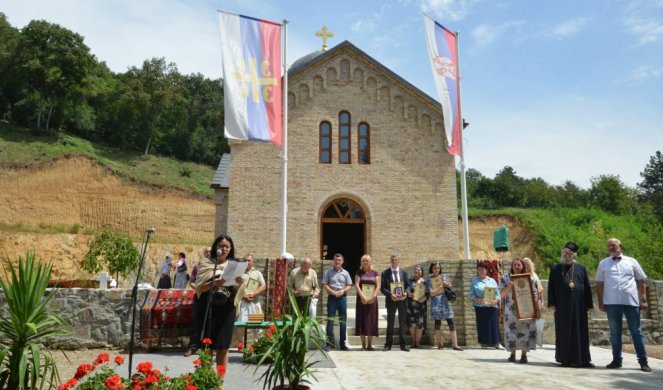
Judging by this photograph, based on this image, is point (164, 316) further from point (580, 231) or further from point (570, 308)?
point (580, 231)

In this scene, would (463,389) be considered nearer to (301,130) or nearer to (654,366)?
(654,366)

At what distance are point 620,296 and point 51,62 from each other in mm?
54909

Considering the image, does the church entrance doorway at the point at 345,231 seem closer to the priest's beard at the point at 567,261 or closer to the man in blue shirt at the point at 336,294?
the man in blue shirt at the point at 336,294

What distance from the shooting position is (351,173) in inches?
704

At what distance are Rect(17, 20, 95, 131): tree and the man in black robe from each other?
2087 inches

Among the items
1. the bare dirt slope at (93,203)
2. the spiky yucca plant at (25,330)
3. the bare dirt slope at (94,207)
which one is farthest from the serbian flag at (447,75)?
the bare dirt slope at (93,203)

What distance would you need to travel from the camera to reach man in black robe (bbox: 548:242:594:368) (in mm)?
7523

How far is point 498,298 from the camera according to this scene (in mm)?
9617

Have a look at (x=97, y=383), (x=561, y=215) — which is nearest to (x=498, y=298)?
(x=97, y=383)

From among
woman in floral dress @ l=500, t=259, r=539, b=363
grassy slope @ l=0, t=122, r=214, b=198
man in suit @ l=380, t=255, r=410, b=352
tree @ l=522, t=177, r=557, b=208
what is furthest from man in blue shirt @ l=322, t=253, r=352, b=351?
tree @ l=522, t=177, r=557, b=208

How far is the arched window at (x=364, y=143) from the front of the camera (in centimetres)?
1823

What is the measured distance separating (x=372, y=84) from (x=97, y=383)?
1635 cm

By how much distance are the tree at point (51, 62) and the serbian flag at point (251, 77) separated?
43.8m

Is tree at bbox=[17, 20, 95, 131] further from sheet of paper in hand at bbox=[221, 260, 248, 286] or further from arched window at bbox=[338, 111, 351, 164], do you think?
sheet of paper in hand at bbox=[221, 260, 248, 286]
